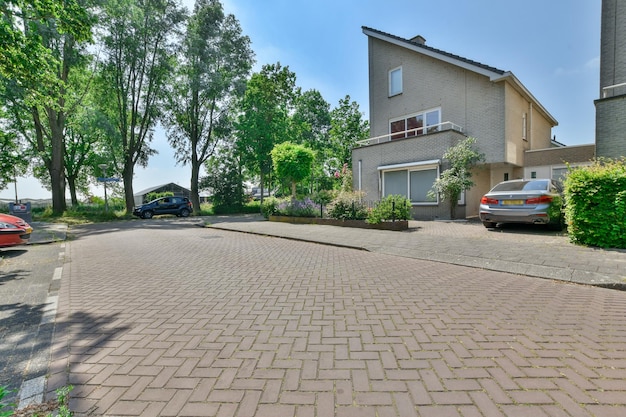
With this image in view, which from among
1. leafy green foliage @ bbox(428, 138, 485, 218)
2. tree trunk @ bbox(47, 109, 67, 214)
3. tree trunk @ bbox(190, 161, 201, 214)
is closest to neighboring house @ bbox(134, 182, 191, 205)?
tree trunk @ bbox(190, 161, 201, 214)

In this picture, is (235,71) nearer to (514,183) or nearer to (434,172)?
(434,172)

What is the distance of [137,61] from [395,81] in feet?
64.8

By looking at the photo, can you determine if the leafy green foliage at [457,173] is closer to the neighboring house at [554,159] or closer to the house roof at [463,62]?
the house roof at [463,62]

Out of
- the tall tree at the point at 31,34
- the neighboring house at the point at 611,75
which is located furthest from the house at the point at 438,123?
the tall tree at the point at 31,34

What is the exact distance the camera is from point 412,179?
1512cm

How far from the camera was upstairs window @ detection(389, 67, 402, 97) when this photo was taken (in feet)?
58.1

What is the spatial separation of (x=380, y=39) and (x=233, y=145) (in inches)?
664

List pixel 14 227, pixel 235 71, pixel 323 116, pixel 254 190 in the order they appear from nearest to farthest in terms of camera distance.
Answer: pixel 14 227, pixel 235 71, pixel 323 116, pixel 254 190

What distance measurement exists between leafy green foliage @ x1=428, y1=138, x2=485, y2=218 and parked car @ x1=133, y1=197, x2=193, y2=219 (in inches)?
768

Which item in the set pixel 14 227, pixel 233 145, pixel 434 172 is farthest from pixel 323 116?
pixel 14 227

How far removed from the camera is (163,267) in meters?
6.01

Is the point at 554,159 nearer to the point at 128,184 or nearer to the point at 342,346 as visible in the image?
the point at 342,346

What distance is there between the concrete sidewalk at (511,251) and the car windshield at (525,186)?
1.28m

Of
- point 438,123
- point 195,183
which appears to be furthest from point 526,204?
point 195,183
